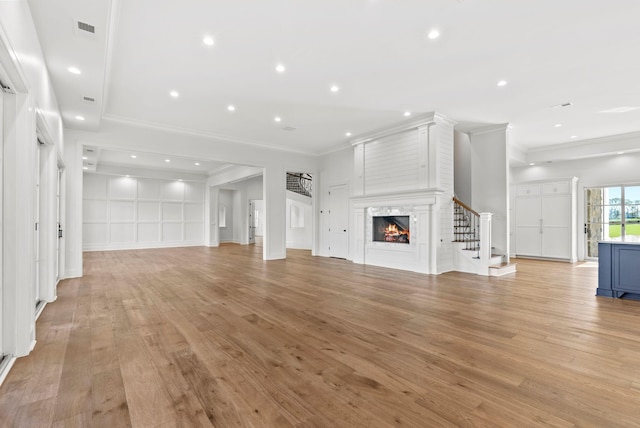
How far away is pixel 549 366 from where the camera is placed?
2.40 m

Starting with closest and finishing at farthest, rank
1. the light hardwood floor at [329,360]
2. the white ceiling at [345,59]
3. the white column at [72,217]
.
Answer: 1. the light hardwood floor at [329,360]
2. the white ceiling at [345,59]
3. the white column at [72,217]

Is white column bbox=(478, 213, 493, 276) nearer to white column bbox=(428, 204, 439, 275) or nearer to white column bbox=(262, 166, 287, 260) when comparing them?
white column bbox=(428, 204, 439, 275)

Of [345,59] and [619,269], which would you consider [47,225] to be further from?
[619,269]

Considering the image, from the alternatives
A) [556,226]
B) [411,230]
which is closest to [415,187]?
[411,230]

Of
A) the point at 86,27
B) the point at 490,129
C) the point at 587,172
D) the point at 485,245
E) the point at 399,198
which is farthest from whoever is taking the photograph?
the point at 587,172

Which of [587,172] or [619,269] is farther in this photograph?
[587,172]

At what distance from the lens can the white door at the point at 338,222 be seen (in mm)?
9070

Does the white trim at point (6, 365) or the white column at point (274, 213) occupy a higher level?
the white column at point (274, 213)

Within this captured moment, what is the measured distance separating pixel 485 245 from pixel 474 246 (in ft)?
2.55

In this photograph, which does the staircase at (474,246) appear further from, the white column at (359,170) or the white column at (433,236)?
the white column at (359,170)

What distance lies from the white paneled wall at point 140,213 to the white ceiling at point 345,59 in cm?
648

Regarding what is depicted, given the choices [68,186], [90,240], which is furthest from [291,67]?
[90,240]

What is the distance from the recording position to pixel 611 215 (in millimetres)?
8445

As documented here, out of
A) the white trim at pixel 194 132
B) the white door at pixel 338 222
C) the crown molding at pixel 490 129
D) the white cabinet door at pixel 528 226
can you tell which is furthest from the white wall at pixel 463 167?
the white trim at pixel 194 132
